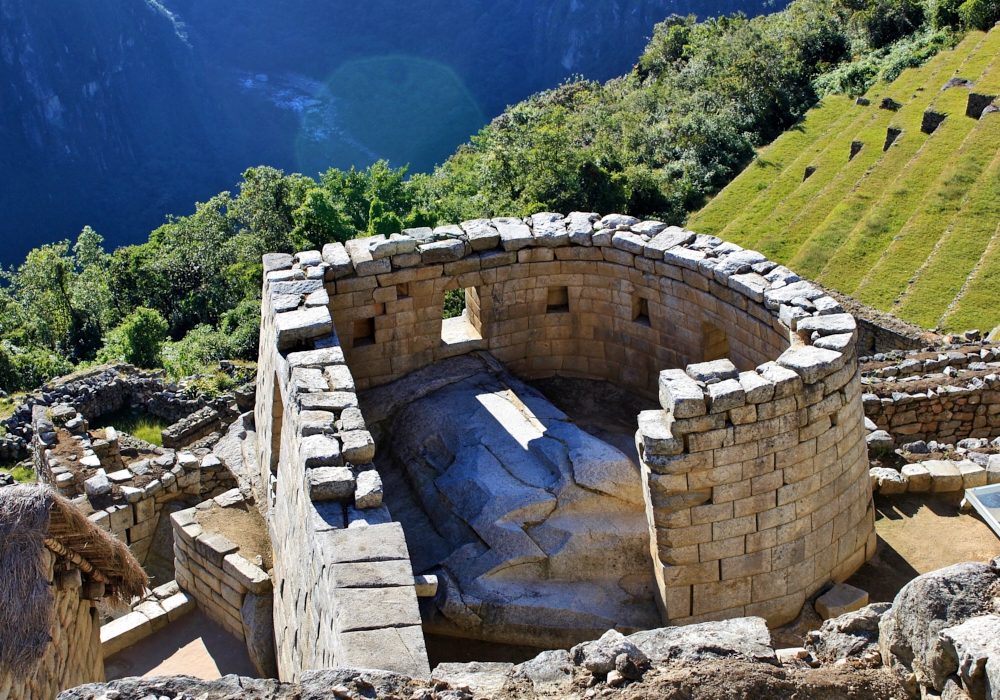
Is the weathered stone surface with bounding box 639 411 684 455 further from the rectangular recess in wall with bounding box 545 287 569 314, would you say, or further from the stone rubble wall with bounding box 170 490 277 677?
the rectangular recess in wall with bounding box 545 287 569 314

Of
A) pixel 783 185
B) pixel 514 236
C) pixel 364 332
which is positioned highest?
pixel 514 236

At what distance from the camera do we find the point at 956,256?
26.9 m

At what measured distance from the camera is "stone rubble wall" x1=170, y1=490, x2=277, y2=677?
409 inches

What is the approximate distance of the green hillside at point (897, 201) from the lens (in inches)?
1033

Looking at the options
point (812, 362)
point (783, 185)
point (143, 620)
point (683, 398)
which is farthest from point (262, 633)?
point (783, 185)

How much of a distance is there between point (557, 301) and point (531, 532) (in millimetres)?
4587

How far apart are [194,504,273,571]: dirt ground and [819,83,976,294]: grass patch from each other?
67.3 ft

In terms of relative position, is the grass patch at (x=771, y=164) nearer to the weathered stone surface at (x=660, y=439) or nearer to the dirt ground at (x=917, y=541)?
the dirt ground at (x=917, y=541)

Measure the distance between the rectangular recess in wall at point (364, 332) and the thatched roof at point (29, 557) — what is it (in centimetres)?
488

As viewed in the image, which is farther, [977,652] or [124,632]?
[124,632]

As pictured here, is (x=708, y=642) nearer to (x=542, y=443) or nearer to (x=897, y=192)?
(x=542, y=443)

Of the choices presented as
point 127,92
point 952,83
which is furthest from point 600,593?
point 127,92

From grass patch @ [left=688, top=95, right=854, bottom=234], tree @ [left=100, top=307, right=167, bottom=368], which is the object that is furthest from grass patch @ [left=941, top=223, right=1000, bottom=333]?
tree @ [left=100, top=307, right=167, bottom=368]

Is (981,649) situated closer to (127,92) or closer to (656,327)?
(656,327)
